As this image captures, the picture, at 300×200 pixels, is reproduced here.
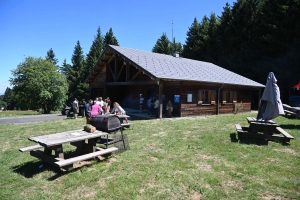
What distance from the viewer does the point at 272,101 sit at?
691 cm

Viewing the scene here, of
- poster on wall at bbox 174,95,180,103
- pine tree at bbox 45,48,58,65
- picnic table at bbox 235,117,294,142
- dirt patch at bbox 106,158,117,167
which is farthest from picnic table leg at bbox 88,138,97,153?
pine tree at bbox 45,48,58,65

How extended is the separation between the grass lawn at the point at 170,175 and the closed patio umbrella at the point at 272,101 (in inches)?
42.1

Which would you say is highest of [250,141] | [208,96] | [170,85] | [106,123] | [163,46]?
[163,46]

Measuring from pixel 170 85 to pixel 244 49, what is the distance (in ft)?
59.8

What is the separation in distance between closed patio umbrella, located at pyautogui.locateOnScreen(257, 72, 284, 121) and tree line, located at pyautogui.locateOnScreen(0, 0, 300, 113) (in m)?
18.7

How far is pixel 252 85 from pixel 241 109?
2.33 metres

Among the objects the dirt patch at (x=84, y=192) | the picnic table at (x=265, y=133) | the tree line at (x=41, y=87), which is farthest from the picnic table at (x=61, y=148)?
the tree line at (x=41, y=87)

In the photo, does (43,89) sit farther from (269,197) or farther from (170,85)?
(269,197)

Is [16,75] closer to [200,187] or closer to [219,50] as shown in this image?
[219,50]

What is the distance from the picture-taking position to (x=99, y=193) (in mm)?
3945

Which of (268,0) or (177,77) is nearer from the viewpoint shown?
(177,77)

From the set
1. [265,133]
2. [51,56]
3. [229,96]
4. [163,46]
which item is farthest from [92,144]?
[51,56]

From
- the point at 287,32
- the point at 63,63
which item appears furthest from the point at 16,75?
the point at 287,32

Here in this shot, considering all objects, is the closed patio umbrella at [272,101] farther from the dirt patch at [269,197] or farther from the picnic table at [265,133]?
the dirt patch at [269,197]
